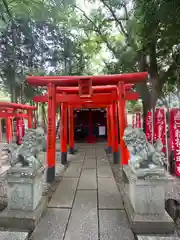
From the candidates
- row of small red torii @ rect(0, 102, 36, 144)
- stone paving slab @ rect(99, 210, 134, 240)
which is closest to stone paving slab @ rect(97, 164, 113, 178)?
stone paving slab @ rect(99, 210, 134, 240)

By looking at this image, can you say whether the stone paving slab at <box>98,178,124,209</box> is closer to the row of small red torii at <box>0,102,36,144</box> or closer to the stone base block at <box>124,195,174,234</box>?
the stone base block at <box>124,195,174,234</box>

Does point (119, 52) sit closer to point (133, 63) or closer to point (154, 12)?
point (133, 63)

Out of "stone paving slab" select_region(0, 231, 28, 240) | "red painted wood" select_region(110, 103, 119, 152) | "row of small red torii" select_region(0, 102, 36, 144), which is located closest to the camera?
"stone paving slab" select_region(0, 231, 28, 240)

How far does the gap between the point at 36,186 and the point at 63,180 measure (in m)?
1.92

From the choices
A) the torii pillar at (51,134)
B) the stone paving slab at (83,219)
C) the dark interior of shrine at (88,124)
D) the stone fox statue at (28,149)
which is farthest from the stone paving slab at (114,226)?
the dark interior of shrine at (88,124)

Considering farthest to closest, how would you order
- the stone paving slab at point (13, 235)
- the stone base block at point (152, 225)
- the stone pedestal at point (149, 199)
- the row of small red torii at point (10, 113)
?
the row of small red torii at point (10, 113) → the stone pedestal at point (149, 199) → the stone base block at point (152, 225) → the stone paving slab at point (13, 235)

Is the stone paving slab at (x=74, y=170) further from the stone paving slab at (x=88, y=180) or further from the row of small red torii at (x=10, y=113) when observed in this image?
the row of small red torii at (x=10, y=113)

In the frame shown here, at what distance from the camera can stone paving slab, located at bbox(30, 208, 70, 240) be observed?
2.45 meters

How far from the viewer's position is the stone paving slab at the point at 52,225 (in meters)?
2.45

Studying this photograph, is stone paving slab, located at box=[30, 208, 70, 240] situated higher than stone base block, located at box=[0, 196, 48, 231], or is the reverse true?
stone base block, located at box=[0, 196, 48, 231]

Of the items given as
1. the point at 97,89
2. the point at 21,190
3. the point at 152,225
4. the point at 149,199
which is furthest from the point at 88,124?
the point at 152,225

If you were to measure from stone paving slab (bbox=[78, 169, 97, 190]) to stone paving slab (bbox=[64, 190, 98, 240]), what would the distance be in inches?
18.0

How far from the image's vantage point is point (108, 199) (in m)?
3.54

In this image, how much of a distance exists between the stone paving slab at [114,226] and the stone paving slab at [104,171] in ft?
6.64
